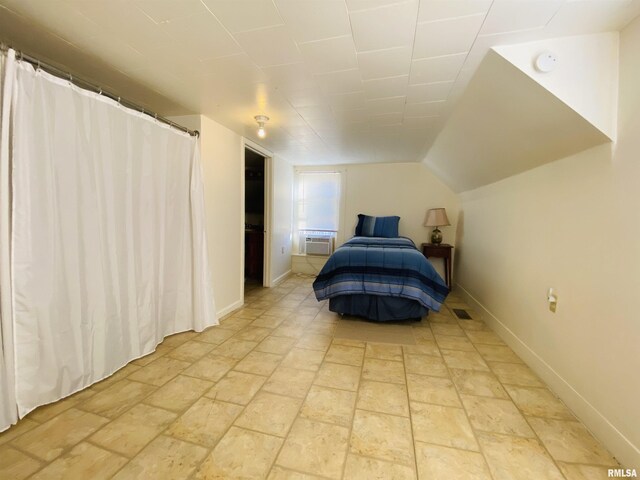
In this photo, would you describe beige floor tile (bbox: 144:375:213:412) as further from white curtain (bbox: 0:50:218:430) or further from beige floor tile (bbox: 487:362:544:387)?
beige floor tile (bbox: 487:362:544:387)

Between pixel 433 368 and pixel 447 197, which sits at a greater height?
pixel 447 197

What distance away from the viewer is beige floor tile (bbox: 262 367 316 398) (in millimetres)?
1702

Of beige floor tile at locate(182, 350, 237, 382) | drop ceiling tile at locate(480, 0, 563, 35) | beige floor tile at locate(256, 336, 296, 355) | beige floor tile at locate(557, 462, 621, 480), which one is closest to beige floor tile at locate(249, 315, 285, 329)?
beige floor tile at locate(256, 336, 296, 355)

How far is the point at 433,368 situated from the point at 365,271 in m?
1.05

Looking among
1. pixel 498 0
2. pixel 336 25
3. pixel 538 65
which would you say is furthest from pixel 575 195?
pixel 336 25

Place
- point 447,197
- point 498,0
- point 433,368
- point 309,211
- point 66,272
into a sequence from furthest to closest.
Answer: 1. point 309,211
2. point 447,197
3. point 433,368
4. point 66,272
5. point 498,0

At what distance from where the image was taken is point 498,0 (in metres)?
1.13

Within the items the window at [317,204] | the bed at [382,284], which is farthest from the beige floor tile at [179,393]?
the window at [317,204]

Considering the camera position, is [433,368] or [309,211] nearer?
[433,368]

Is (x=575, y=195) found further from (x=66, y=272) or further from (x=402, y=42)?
(x=66, y=272)

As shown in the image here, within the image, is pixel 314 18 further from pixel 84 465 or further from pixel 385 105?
pixel 84 465

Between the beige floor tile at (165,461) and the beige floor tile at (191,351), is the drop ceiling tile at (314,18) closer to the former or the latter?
the beige floor tile at (165,461)

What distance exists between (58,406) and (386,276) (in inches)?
101

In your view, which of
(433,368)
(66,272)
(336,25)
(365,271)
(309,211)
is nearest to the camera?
(336,25)
